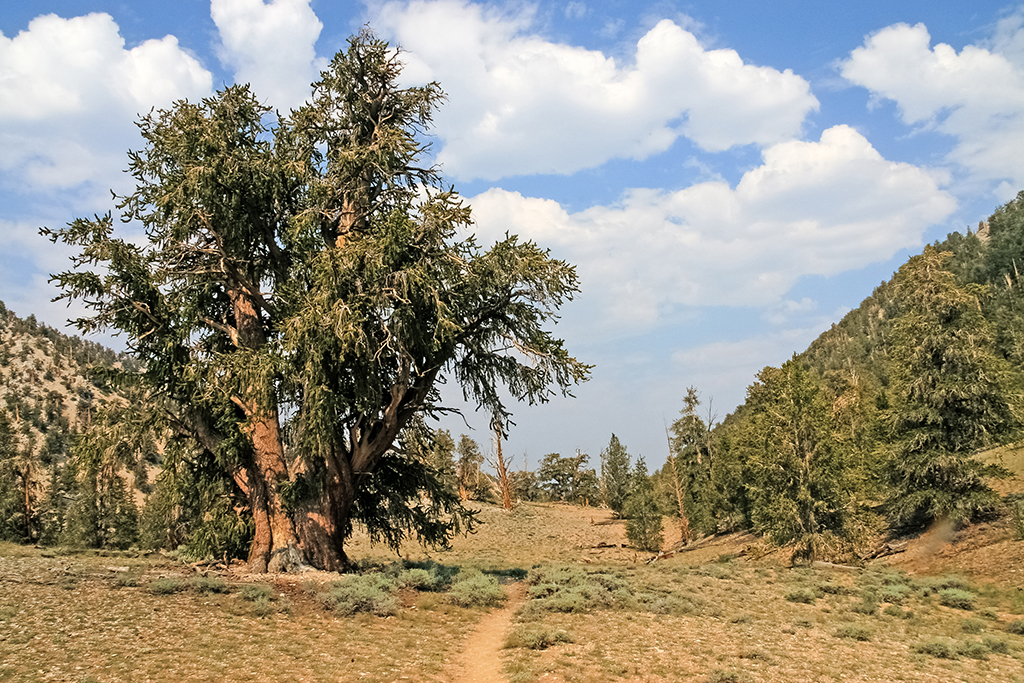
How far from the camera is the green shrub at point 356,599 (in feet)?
43.5

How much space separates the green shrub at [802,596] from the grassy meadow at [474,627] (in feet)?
0.17

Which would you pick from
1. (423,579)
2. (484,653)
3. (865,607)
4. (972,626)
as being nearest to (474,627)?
(484,653)

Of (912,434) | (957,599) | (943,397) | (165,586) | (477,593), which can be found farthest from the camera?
(912,434)

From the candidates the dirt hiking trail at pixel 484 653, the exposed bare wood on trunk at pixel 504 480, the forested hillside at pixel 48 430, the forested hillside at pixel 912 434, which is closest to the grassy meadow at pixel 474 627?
the dirt hiking trail at pixel 484 653

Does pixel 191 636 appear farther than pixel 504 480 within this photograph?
Answer: No

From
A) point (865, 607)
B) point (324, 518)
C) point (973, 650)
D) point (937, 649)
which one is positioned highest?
point (324, 518)

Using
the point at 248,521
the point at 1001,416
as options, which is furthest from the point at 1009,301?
the point at 248,521

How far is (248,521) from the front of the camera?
17.4 meters

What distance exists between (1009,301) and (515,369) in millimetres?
91840

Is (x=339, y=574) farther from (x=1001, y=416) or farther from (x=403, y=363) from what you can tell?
(x=1001, y=416)

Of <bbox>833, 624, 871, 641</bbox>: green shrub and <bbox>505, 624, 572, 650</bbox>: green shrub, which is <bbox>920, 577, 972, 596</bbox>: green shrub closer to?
<bbox>833, 624, 871, 641</bbox>: green shrub

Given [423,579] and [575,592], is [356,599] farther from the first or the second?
[575,592]

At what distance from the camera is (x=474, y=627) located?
44.6 ft

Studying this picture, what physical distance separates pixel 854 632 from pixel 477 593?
353 inches
